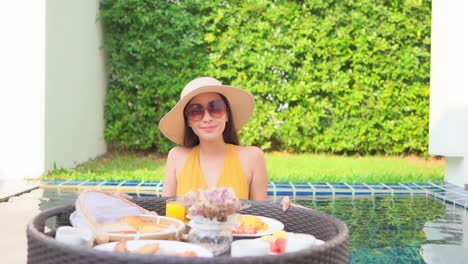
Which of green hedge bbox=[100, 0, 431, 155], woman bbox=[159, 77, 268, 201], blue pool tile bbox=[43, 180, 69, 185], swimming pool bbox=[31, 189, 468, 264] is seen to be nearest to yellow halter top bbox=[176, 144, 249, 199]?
woman bbox=[159, 77, 268, 201]

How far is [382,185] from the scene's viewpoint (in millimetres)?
5547

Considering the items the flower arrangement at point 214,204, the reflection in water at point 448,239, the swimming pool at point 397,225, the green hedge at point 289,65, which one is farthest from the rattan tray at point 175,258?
the green hedge at point 289,65

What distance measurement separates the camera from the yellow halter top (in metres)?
2.49

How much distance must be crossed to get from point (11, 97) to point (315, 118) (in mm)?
4815

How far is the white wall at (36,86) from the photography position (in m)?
5.73

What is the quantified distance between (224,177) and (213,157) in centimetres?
13

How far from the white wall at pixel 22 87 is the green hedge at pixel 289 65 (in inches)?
98.4

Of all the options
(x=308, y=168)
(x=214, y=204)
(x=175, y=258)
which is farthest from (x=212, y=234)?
(x=308, y=168)

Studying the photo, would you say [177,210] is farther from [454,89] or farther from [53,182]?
[454,89]

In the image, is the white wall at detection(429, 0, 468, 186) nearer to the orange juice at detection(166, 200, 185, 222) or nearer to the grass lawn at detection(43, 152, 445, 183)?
the grass lawn at detection(43, 152, 445, 183)

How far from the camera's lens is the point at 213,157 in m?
2.55

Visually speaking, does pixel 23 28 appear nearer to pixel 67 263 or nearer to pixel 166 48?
pixel 166 48

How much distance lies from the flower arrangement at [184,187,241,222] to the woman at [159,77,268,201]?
Answer: 931 millimetres

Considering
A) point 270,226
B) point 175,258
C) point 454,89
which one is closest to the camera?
point 175,258
